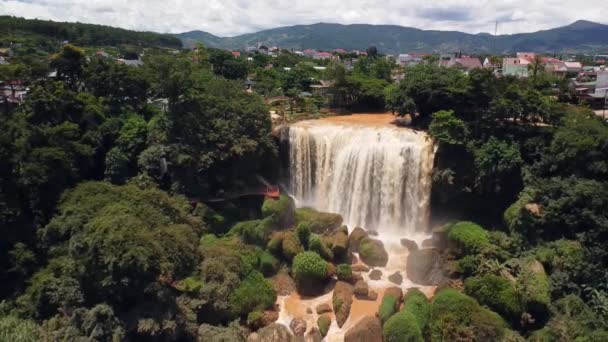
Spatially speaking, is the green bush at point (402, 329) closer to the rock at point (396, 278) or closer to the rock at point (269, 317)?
the rock at point (396, 278)

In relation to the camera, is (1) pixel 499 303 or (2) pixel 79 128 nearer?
(1) pixel 499 303

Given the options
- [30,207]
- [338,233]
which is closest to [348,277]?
[338,233]

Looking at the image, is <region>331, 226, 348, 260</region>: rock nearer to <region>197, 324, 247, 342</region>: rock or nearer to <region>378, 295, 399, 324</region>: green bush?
<region>378, 295, 399, 324</region>: green bush

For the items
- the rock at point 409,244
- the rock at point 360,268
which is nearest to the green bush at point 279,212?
the rock at point 360,268

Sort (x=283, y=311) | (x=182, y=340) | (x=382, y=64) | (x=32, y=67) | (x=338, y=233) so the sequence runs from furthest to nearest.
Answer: (x=382, y=64) < (x=32, y=67) < (x=338, y=233) < (x=283, y=311) < (x=182, y=340)

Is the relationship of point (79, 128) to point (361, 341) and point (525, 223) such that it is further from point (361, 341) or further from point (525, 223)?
point (525, 223)
